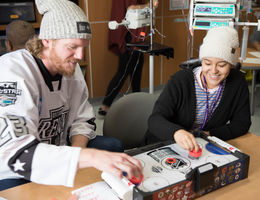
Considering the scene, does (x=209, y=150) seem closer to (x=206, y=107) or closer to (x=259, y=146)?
(x=259, y=146)

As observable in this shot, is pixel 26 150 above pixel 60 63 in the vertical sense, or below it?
below

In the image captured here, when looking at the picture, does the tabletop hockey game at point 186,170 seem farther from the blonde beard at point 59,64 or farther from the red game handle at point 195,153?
the blonde beard at point 59,64

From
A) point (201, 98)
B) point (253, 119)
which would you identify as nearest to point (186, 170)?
point (201, 98)

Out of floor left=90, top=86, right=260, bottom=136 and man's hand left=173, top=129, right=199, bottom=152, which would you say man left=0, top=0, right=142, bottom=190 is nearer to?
man's hand left=173, top=129, right=199, bottom=152

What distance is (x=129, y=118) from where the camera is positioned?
1.65 m

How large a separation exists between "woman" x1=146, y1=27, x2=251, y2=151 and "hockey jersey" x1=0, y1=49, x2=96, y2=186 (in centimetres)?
41

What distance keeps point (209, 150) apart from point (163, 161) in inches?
8.1

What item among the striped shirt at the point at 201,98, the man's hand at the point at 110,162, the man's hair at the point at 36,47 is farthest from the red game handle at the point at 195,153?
the man's hair at the point at 36,47

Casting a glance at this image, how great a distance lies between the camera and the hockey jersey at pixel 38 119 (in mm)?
916

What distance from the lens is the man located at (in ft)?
2.98

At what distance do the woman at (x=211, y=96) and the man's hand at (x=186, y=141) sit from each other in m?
0.23

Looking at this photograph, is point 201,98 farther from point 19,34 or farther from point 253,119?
point 253,119

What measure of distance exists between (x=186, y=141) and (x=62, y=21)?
68 cm

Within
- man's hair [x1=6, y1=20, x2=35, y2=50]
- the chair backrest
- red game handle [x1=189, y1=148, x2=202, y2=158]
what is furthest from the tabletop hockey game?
man's hair [x1=6, y1=20, x2=35, y2=50]
